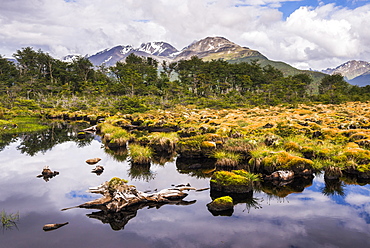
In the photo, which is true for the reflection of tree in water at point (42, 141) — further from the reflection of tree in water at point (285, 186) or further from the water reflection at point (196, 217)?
the reflection of tree in water at point (285, 186)

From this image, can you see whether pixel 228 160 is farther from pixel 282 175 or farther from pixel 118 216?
pixel 118 216

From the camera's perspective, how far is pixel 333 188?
42.1 feet

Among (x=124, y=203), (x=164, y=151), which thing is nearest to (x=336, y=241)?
(x=124, y=203)

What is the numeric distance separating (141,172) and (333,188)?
11728mm

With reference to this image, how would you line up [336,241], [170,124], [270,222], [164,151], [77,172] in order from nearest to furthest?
[336,241]
[270,222]
[77,172]
[164,151]
[170,124]

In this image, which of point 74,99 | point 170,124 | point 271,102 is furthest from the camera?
point 74,99

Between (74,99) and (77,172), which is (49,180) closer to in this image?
(77,172)

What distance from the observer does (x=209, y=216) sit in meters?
10.2

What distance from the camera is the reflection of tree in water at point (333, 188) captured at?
12.3 m

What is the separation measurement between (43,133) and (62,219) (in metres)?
28.2

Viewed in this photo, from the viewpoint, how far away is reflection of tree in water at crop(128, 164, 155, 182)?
14914 millimetres

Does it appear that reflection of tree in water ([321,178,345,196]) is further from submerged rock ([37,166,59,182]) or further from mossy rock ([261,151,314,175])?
submerged rock ([37,166,59,182])

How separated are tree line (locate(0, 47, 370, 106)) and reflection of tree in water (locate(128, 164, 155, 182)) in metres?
39.6

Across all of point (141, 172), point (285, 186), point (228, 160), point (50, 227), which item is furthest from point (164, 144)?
point (50, 227)
